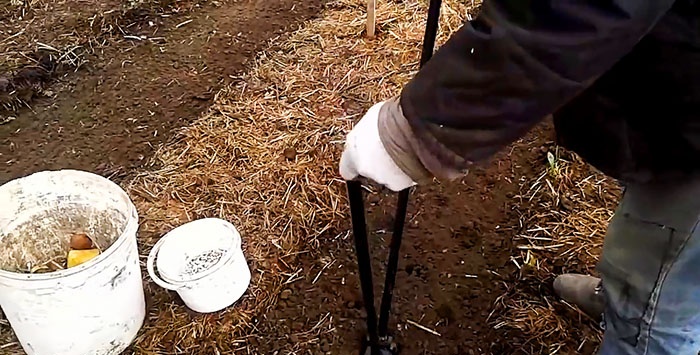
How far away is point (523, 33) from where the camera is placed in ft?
2.73

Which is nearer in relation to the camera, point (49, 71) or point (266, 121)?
point (266, 121)

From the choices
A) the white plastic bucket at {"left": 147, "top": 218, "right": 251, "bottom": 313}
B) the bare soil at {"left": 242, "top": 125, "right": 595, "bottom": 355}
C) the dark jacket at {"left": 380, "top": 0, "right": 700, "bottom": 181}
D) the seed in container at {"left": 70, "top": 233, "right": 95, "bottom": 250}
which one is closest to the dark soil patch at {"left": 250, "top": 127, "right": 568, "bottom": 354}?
the bare soil at {"left": 242, "top": 125, "right": 595, "bottom": 355}

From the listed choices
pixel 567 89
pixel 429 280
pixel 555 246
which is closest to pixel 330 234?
pixel 429 280

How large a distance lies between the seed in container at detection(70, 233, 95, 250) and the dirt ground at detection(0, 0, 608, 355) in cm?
45

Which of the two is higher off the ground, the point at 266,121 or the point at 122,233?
the point at 122,233

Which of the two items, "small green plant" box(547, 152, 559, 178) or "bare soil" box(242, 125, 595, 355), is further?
"small green plant" box(547, 152, 559, 178)

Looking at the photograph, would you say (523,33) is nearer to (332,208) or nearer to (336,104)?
(332,208)

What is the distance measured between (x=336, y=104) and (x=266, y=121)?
0.25 meters

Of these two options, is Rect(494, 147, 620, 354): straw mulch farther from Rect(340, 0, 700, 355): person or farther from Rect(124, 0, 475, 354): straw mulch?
Rect(124, 0, 475, 354): straw mulch

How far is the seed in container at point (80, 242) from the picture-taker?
70.2 inches

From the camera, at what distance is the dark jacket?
0.82 metres

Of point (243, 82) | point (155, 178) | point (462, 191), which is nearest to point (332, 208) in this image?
point (462, 191)

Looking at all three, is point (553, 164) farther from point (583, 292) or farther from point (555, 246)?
point (583, 292)

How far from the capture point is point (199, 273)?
1.81m
